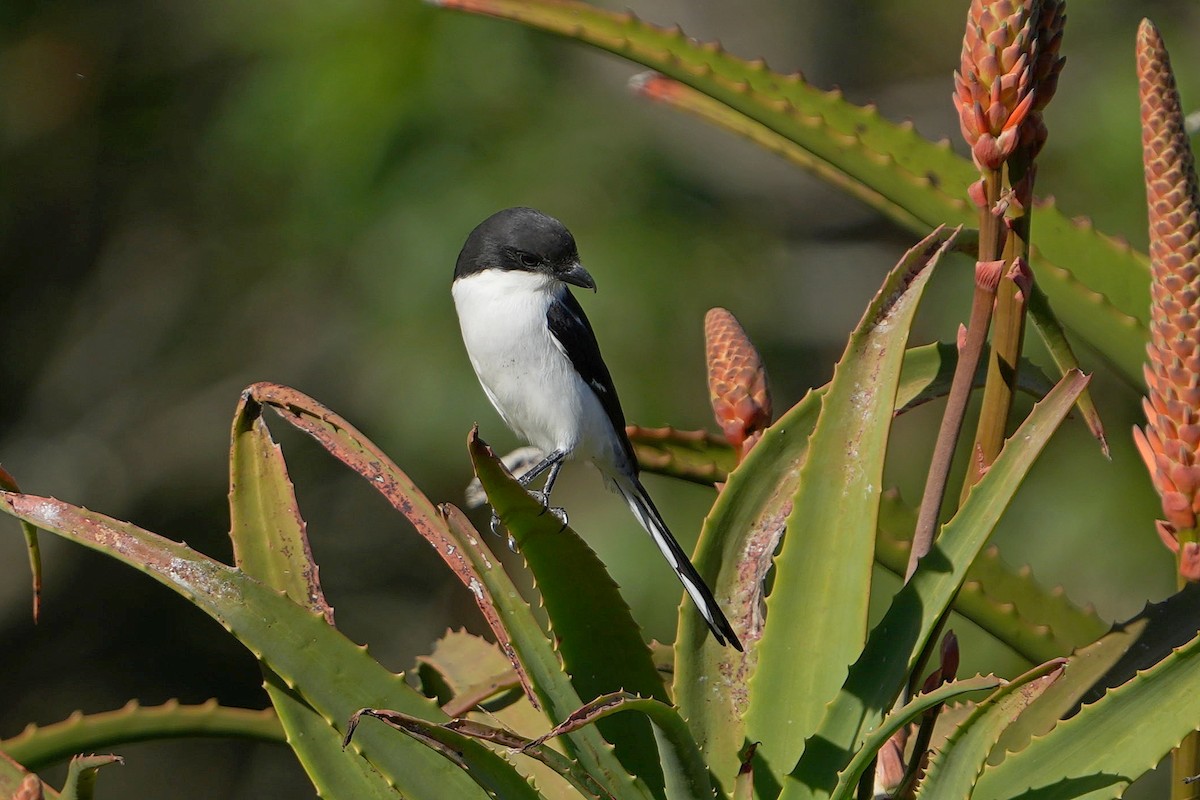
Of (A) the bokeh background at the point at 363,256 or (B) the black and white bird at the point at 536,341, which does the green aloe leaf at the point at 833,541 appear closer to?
(B) the black and white bird at the point at 536,341

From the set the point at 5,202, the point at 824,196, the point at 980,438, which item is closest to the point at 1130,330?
the point at 980,438

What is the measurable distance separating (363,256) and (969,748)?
5.38 metres

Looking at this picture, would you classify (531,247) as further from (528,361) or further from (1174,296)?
(1174,296)

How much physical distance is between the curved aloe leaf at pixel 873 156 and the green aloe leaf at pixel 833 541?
1.43ft

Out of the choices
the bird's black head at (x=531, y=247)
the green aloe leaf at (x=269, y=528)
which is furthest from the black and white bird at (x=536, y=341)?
the green aloe leaf at (x=269, y=528)

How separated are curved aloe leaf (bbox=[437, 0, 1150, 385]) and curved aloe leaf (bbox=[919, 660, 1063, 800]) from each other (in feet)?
2.33

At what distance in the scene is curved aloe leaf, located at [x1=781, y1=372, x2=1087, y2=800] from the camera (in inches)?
54.3

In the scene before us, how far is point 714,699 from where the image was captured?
5.61 feet

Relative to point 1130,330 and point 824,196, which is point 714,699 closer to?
point 1130,330

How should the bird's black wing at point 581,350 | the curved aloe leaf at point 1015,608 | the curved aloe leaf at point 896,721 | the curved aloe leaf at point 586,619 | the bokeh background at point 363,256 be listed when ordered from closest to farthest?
the curved aloe leaf at point 896,721, the curved aloe leaf at point 586,619, the curved aloe leaf at point 1015,608, the bird's black wing at point 581,350, the bokeh background at point 363,256

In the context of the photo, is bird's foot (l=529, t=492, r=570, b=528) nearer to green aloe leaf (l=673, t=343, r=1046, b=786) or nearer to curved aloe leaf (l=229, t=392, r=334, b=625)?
green aloe leaf (l=673, t=343, r=1046, b=786)

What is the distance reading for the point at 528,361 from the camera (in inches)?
131

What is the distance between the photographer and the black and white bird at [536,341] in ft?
10.8

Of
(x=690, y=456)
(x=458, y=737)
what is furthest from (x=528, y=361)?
(x=458, y=737)
